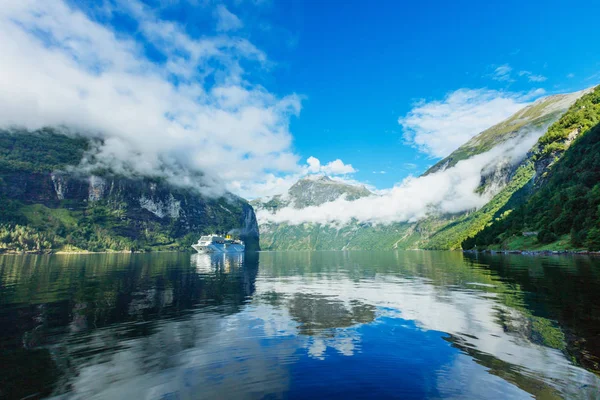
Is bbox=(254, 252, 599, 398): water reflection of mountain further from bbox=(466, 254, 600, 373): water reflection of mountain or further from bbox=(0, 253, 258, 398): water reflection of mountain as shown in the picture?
bbox=(0, 253, 258, 398): water reflection of mountain

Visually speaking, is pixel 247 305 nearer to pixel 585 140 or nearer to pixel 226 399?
pixel 226 399

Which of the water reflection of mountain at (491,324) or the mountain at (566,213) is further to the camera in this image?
the mountain at (566,213)

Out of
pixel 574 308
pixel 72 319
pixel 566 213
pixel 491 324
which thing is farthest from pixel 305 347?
pixel 566 213

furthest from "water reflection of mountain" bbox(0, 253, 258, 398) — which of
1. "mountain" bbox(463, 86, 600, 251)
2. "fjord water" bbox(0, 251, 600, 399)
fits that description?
"mountain" bbox(463, 86, 600, 251)

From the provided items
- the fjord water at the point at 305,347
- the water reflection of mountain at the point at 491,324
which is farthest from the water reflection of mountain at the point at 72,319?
the water reflection of mountain at the point at 491,324

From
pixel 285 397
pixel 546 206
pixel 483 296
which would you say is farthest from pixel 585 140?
pixel 285 397

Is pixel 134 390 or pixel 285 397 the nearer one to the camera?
pixel 285 397

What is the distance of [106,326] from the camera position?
2347cm

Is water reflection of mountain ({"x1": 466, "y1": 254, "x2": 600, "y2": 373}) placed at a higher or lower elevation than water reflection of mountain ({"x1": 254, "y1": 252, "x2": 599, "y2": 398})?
higher

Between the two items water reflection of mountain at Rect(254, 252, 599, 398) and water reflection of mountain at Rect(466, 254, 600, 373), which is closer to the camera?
water reflection of mountain at Rect(254, 252, 599, 398)

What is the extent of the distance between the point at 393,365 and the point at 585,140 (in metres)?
226

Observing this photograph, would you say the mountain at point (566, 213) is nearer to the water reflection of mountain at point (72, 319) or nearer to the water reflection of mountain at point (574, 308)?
the water reflection of mountain at point (574, 308)

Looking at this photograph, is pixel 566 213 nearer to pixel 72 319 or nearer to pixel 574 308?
pixel 574 308

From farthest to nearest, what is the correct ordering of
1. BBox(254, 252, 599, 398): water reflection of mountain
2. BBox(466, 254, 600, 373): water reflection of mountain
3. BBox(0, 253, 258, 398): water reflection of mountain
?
1. BBox(466, 254, 600, 373): water reflection of mountain
2. BBox(0, 253, 258, 398): water reflection of mountain
3. BBox(254, 252, 599, 398): water reflection of mountain
